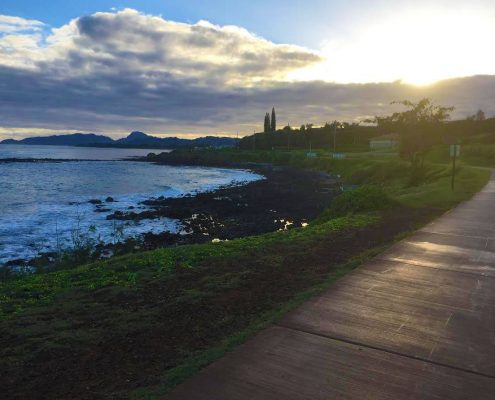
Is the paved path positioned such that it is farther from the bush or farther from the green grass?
the bush

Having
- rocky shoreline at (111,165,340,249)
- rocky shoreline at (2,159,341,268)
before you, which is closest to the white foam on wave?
rocky shoreline at (2,159,341,268)

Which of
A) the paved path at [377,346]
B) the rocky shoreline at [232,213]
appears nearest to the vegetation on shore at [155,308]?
the paved path at [377,346]

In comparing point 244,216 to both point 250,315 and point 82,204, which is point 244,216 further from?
point 250,315

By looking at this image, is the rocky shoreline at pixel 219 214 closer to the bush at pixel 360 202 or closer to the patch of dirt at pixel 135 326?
the bush at pixel 360 202

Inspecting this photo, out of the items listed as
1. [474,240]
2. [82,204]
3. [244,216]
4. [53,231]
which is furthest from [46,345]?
[82,204]

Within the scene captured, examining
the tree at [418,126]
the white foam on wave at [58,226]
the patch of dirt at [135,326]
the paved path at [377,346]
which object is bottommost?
the white foam on wave at [58,226]

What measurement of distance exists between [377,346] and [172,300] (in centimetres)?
301

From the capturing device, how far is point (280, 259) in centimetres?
883

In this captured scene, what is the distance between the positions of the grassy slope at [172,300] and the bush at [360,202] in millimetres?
5451

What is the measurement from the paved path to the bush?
28.3 ft

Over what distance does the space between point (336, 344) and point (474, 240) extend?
7420mm

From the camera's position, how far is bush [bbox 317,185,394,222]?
53.9 feet

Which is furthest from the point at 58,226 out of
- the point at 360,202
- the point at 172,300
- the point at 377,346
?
the point at 377,346

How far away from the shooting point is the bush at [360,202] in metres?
16.4
